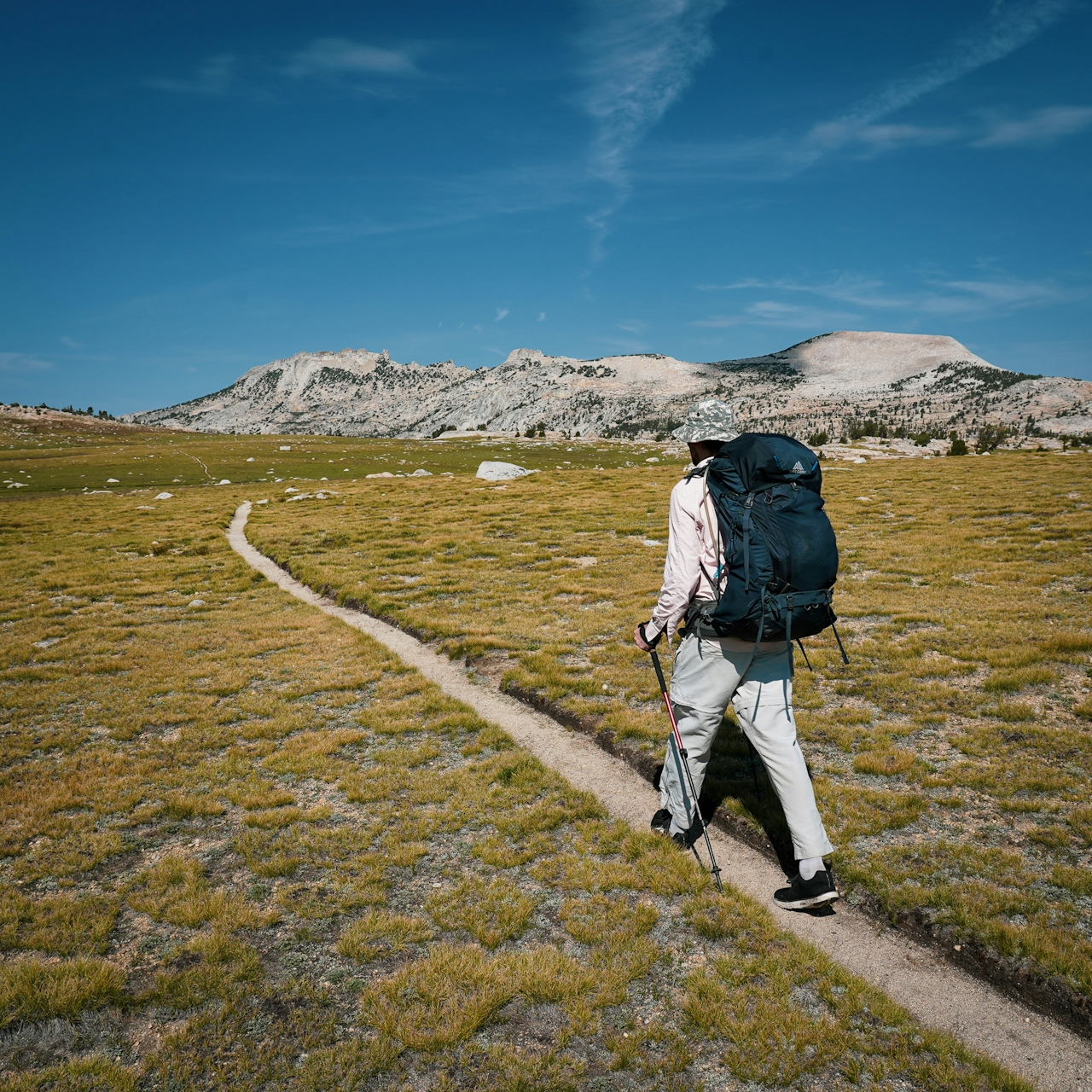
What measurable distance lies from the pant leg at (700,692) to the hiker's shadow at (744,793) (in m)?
1.13

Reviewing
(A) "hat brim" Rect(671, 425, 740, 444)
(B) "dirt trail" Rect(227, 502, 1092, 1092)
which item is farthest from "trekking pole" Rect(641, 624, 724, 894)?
(A) "hat brim" Rect(671, 425, 740, 444)

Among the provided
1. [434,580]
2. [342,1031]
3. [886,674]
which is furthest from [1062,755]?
[434,580]

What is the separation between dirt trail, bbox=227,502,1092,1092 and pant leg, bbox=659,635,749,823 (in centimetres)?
114

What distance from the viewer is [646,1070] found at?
5.29 metres

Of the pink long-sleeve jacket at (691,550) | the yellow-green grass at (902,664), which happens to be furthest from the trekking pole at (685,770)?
the yellow-green grass at (902,664)

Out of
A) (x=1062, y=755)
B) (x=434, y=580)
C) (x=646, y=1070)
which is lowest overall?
(x=646, y=1070)

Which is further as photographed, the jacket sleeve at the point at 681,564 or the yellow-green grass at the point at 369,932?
the jacket sleeve at the point at 681,564

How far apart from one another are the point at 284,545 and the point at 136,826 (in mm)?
24835

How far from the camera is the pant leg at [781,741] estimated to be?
6918 millimetres

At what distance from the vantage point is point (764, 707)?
7047 millimetres

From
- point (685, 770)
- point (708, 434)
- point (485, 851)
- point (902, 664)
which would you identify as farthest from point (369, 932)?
point (902, 664)

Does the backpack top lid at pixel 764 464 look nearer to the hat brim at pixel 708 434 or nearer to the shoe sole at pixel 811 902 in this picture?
the hat brim at pixel 708 434

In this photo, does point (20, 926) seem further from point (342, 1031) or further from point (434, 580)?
point (434, 580)

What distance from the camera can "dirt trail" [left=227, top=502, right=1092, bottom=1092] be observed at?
17.4 ft
